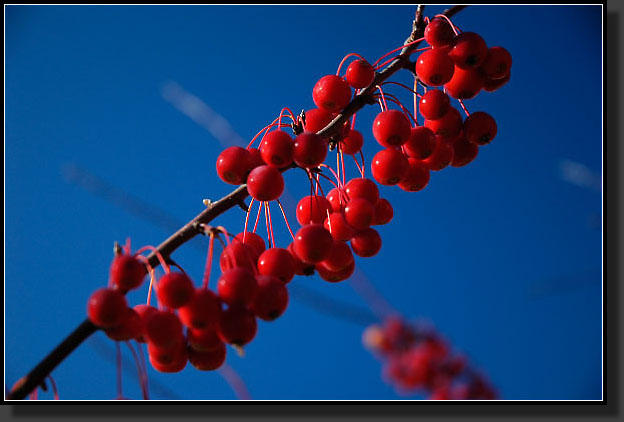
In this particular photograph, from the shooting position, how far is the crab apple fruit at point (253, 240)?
5.17 ft

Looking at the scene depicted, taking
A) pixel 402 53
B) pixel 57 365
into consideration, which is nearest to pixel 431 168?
pixel 402 53

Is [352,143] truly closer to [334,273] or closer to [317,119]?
[317,119]

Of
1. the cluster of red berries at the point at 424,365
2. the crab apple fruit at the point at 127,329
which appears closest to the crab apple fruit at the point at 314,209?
the crab apple fruit at the point at 127,329

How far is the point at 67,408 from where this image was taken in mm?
1622

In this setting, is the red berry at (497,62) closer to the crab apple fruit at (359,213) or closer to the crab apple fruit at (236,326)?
the crab apple fruit at (359,213)

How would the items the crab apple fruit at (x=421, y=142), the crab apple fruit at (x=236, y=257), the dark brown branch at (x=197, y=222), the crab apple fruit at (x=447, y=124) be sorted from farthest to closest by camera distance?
the crab apple fruit at (x=447, y=124) → the crab apple fruit at (x=421, y=142) → the crab apple fruit at (x=236, y=257) → the dark brown branch at (x=197, y=222)

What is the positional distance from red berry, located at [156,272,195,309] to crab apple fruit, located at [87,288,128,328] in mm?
95

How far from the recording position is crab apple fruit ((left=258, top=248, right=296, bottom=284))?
4.63 ft

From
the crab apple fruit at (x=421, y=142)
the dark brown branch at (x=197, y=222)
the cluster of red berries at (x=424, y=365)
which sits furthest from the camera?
the cluster of red berries at (x=424, y=365)

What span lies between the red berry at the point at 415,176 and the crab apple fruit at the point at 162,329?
86 centimetres

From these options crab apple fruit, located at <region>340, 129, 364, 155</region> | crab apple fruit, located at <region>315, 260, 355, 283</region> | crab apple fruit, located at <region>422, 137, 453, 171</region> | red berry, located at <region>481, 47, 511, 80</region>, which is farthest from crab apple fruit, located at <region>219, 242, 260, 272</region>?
red berry, located at <region>481, 47, 511, 80</region>

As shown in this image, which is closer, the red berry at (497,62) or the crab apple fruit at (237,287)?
the crab apple fruit at (237,287)

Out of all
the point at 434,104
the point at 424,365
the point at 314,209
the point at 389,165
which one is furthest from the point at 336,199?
the point at 424,365

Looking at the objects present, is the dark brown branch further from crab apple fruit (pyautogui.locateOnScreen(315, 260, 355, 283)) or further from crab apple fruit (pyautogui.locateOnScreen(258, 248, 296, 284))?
crab apple fruit (pyautogui.locateOnScreen(315, 260, 355, 283))
